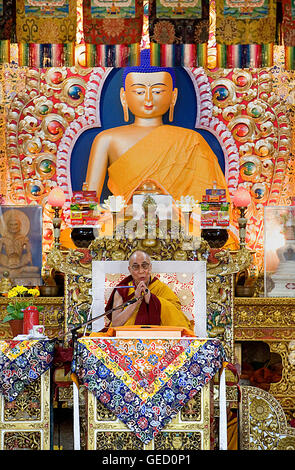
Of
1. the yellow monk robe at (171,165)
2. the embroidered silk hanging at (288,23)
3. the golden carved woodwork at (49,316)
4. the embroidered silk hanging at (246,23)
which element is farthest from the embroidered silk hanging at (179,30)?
the golden carved woodwork at (49,316)

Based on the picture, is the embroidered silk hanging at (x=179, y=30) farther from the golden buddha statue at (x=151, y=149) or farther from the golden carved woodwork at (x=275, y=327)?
the golden carved woodwork at (x=275, y=327)

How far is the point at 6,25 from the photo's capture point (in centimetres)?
614

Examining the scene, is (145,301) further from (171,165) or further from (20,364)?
(171,165)

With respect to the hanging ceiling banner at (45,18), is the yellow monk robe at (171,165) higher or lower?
lower

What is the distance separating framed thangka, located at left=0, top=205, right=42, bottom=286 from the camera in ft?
23.0

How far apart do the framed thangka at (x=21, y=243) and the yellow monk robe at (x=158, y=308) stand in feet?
4.89

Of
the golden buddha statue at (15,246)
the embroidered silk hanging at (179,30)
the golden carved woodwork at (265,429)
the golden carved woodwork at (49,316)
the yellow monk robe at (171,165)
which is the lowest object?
the golden carved woodwork at (265,429)

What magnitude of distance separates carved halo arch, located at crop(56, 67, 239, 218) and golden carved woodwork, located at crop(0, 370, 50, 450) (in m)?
2.84

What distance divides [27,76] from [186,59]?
178 cm

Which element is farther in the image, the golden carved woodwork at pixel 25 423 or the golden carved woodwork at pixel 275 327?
the golden carved woodwork at pixel 275 327

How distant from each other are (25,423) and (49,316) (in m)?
1.81

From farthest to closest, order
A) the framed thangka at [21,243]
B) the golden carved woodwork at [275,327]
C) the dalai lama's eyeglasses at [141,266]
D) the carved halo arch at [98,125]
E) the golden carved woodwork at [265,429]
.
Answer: the carved halo arch at [98,125] → the framed thangka at [21,243] → the golden carved woodwork at [275,327] → the dalai lama's eyeglasses at [141,266] → the golden carved woodwork at [265,429]

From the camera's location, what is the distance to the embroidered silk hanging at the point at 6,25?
20.1 feet

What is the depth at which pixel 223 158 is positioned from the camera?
24.3 feet
